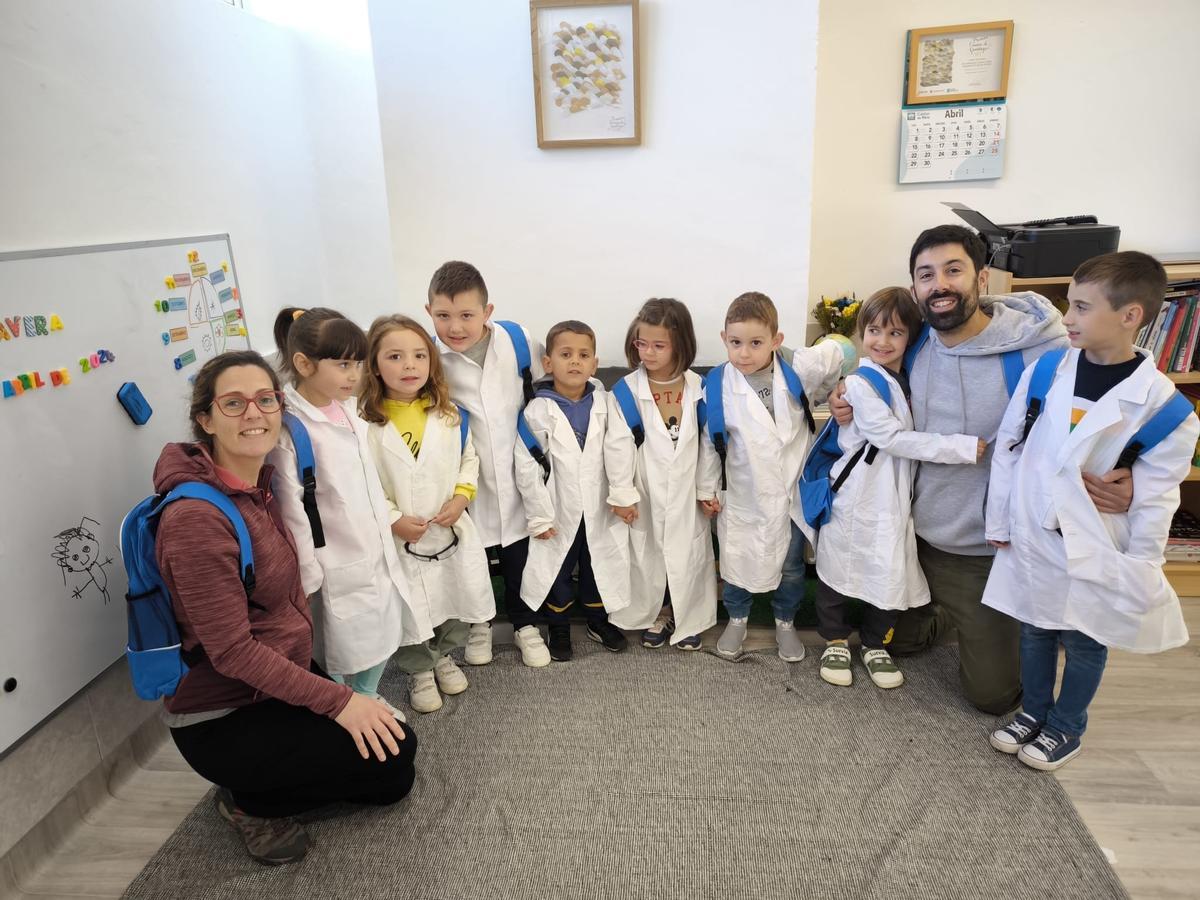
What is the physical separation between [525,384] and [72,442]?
1187 millimetres

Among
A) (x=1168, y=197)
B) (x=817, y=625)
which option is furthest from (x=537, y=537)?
(x=1168, y=197)

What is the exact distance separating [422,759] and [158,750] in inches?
30.8

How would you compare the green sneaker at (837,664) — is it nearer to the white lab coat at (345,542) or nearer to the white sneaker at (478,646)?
the white sneaker at (478,646)

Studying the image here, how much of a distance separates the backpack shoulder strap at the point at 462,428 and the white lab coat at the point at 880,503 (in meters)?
1.08

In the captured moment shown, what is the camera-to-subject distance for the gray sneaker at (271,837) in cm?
170

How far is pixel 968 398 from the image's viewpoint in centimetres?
196

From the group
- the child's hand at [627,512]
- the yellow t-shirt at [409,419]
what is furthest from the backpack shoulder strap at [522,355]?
the child's hand at [627,512]

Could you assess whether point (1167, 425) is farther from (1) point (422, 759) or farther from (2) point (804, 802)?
(1) point (422, 759)

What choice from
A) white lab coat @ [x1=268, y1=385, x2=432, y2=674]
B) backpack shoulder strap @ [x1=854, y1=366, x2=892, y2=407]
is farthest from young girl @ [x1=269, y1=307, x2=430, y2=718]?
backpack shoulder strap @ [x1=854, y1=366, x2=892, y2=407]

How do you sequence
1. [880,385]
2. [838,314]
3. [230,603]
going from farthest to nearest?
[838,314] < [880,385] < [230,603]

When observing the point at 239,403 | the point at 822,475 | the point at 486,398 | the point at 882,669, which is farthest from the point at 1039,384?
the point at 239,403

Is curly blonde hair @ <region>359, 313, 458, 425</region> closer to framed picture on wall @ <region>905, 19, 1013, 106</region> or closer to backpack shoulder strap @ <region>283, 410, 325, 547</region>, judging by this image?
backpack shoulder strap @ <region>283, 410, 325, 547</region>

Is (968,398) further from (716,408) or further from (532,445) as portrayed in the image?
(532,445)

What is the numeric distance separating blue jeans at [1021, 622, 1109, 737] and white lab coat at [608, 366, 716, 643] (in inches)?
35.5
